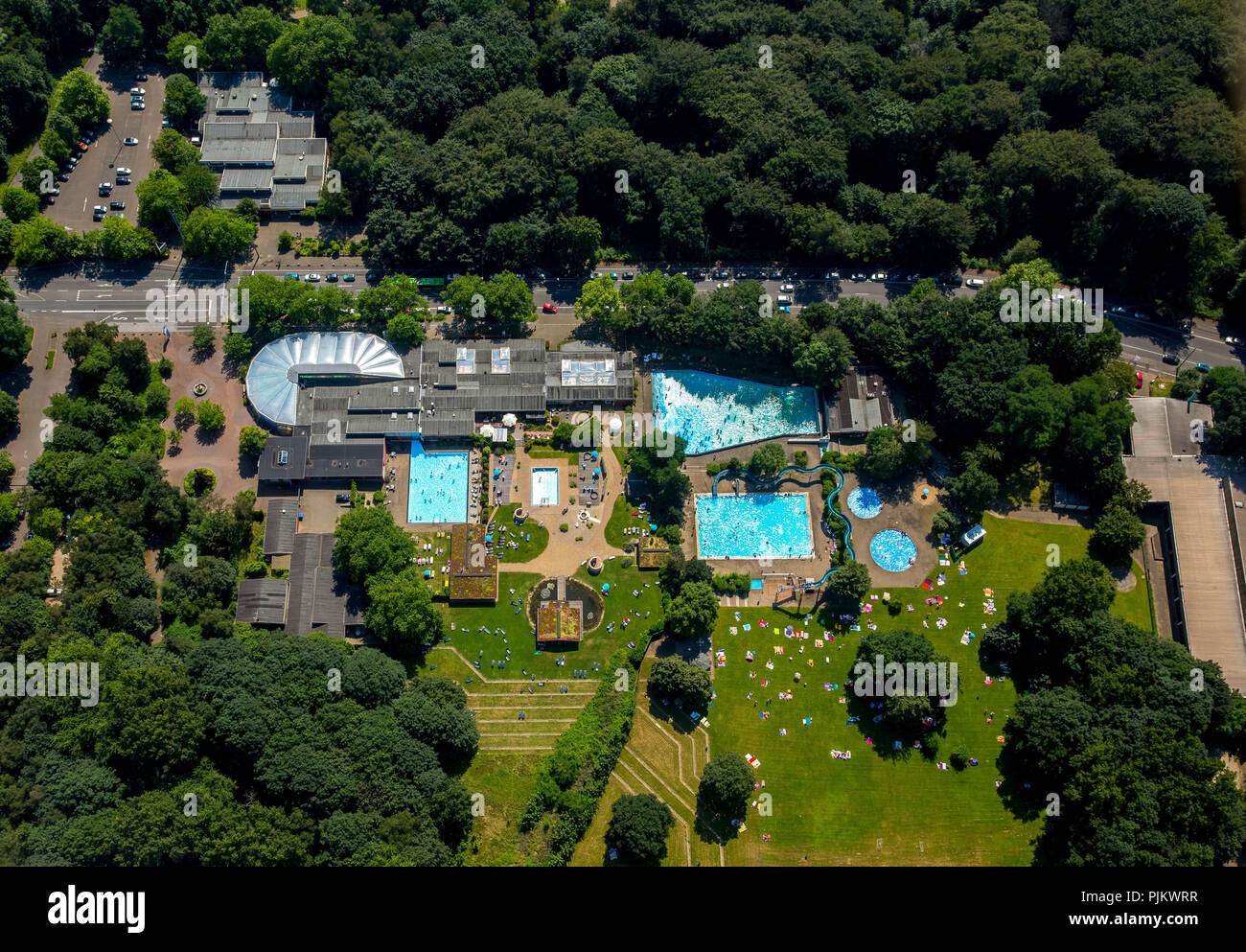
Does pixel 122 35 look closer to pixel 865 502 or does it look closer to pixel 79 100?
pixel 79 100

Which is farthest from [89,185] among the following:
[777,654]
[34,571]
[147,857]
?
[777,654]

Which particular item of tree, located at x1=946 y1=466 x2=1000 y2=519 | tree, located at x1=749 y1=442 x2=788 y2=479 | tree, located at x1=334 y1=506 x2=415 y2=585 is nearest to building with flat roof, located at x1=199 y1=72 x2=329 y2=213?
tree, located at x1=334 y1=506 x2=415 y2=585

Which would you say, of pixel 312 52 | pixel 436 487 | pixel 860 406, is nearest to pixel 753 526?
pixel 860 406

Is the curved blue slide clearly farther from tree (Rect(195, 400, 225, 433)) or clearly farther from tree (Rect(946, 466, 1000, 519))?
tree (Rect(195, 400, 225, 433))

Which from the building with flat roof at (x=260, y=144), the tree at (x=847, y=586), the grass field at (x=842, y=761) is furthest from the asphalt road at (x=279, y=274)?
the tree at (x=847, y=586)

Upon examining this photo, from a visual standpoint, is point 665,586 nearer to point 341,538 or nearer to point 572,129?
point 341,538

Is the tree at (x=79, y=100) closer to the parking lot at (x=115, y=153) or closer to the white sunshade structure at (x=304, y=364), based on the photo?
the parking lot at (x=115, y=153)
